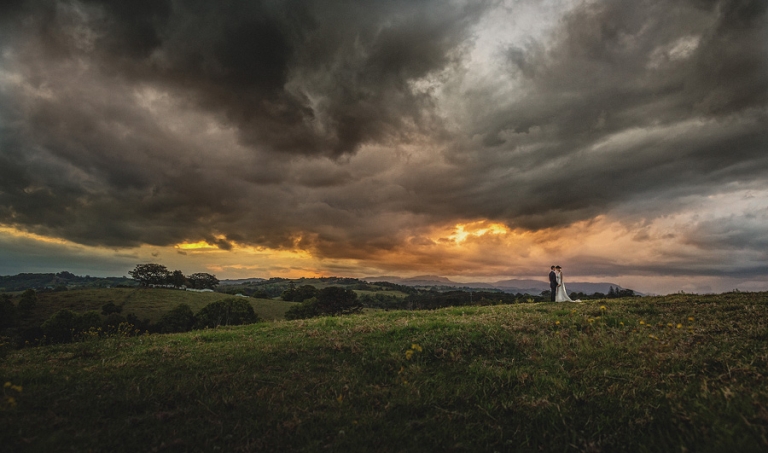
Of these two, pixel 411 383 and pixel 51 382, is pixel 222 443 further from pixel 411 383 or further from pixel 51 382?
pixel 51 382

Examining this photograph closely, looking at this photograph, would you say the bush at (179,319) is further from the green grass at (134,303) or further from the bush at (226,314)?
the green grass at (134,303)

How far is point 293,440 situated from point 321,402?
1.20 meters

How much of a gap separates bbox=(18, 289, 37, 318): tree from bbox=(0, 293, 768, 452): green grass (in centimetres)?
10352

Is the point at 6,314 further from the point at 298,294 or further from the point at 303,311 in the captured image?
the point at 298,294

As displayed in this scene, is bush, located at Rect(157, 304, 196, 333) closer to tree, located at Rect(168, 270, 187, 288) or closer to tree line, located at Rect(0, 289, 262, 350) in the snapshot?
tree line, located at Rect(0, 289, 262, 350)

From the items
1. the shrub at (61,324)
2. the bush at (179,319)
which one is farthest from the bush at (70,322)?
the bush at (179,319)

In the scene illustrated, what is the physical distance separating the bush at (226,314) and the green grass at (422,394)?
49.8 metres

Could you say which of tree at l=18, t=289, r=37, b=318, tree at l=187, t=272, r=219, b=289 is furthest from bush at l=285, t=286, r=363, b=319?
tree at l=187, t=272, r=219, b=289

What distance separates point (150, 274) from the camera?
150 m

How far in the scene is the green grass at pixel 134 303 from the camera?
288ft

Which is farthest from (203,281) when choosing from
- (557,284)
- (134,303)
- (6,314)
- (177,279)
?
(557,284)

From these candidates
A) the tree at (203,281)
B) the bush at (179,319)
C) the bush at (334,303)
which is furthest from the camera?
the tree at (203,281)

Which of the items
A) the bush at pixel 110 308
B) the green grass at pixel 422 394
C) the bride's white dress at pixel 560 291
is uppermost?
the bride's white dress at pixel 560 291

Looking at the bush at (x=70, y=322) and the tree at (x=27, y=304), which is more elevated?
the bush at (x=70, y=322)
